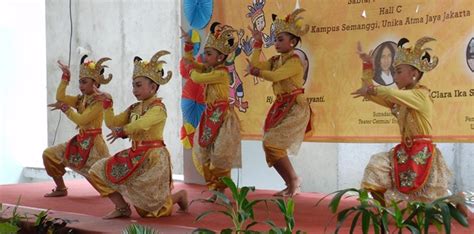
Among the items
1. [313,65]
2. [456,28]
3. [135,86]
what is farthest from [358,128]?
[135,86]

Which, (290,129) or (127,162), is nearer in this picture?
(127,162)

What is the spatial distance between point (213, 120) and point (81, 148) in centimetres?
103

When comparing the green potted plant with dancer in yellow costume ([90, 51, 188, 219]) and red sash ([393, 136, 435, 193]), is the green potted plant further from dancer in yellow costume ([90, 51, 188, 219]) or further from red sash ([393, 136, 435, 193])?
dancer in yellow costume ([90, 51, 188, 219])

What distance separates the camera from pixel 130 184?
4.18m

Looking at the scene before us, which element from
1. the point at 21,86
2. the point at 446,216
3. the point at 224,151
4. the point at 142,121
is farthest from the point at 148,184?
the point at 21,86

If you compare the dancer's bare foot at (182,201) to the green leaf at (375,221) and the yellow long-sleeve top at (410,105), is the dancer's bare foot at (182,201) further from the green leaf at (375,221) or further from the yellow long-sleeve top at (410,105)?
the green leaf at (375,221)

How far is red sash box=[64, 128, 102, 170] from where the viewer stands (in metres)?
5.14

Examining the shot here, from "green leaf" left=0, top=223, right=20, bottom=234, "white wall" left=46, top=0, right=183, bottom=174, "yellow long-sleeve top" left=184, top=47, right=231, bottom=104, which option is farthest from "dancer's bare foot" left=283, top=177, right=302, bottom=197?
"white wall" left=46, top=0, right=183, bottom=174

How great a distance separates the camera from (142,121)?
4066 mm

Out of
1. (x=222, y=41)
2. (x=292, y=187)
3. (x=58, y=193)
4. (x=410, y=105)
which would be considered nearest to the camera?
(x=410, y=105)

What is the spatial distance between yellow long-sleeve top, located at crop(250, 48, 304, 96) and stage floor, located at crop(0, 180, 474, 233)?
0.81m

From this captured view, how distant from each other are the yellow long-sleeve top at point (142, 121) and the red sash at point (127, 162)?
0.04 m

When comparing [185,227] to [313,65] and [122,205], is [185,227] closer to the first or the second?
[122,205]

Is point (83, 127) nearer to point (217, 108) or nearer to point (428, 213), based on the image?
point (217, 108)
